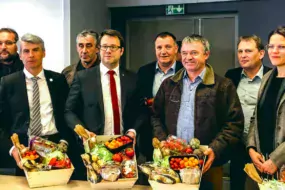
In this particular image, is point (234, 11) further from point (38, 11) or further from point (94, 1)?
point (38, 11)

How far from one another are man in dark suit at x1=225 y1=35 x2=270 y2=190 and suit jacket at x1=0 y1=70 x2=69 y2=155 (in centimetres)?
119

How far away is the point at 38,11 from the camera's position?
4.54 meters

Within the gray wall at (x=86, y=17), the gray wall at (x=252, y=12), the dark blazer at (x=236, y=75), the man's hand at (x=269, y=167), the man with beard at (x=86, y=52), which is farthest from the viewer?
the gray wall at (x=86, y=17)

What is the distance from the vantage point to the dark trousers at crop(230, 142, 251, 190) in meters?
3.03

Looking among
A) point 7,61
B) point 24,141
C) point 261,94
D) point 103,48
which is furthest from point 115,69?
point 7,61

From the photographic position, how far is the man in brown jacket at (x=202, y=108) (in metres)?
2.65

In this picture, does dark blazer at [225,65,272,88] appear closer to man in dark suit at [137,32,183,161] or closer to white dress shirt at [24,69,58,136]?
man in dark suit at [137,32,183,161]

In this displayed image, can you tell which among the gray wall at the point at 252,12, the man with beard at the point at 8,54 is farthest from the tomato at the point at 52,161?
the gray wall at the point at 252,12

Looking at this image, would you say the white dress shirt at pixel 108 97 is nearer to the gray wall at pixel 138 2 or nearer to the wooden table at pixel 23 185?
the wooden table at pixel 23 185

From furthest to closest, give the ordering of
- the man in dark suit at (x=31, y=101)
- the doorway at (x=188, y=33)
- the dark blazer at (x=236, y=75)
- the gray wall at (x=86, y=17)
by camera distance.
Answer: the doorway at (x=188, y=33), the gray wall at (x=86, y=17), the dark blazer at (x=236, y=75), the man in dark suit at (x=31, y=101)

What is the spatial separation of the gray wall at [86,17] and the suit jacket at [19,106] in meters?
1.57

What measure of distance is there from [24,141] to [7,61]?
106 centimetres

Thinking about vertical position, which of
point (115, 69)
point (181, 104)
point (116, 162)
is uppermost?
point (115, 69)

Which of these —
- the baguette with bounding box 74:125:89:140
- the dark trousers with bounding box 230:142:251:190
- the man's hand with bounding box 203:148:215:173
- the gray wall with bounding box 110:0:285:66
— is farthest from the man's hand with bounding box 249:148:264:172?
the gray wall with bounding box 110:0:285:66
